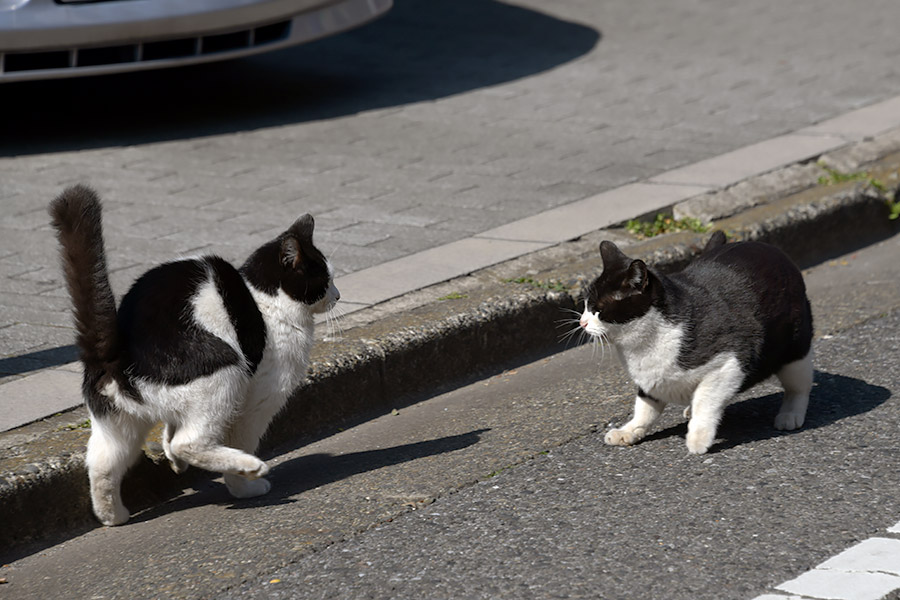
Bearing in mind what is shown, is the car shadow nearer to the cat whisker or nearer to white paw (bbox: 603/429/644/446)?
the cat whisker

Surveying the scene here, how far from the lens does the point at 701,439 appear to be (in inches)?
152

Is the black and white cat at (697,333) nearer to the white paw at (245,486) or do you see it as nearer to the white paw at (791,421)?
the white paw at (791,421)

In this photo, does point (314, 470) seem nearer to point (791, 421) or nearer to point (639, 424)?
point (639, 424)

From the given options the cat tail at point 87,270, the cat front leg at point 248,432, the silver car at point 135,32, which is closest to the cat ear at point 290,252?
the cat front leg at point 248,432

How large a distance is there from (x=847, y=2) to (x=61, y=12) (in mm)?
7912

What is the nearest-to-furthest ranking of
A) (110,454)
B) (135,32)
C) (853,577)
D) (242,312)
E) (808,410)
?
(853,577) → (110,454) → (242,312) → (808,410) → (135,32)

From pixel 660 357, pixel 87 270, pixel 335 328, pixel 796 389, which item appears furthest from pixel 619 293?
pixel 87 270

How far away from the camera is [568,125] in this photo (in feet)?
26.2

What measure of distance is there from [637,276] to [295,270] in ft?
3.44

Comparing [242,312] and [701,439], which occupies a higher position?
[242,312]

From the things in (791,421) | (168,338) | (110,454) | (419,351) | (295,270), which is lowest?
(419,351)

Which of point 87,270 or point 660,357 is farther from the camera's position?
point 660,357

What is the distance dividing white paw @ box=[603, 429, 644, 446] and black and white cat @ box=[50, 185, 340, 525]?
1.02 m

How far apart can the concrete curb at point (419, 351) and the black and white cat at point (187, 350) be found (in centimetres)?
14
